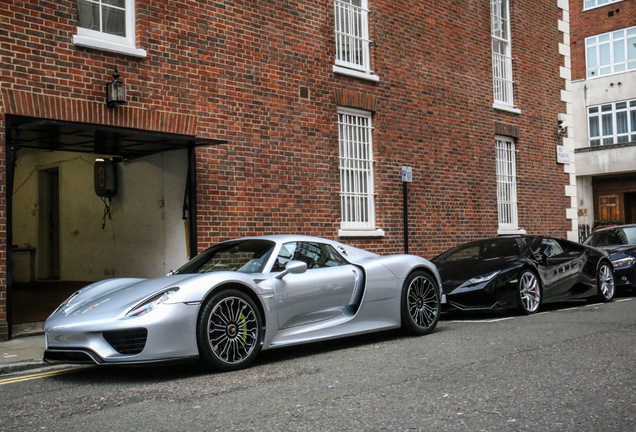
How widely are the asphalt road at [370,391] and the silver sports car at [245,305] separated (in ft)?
0.83

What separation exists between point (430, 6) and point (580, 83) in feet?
75.8

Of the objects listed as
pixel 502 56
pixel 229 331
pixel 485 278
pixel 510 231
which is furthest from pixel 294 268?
pixel 502 56

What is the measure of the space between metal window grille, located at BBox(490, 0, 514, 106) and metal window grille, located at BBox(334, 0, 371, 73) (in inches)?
186

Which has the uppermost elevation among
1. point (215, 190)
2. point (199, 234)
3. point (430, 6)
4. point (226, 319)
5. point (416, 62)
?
point (430, 6)

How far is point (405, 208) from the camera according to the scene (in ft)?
46.4

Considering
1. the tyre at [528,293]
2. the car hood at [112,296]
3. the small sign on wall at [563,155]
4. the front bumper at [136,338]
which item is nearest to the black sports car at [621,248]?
the tyre at [528,293]

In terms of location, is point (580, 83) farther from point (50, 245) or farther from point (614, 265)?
point (50, 245)

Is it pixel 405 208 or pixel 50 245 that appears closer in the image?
pixel 405 208

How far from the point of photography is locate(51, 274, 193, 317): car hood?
20.0 ft

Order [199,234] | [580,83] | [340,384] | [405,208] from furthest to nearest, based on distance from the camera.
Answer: [580,83] < [405,208] < [199,234] < [340,384]

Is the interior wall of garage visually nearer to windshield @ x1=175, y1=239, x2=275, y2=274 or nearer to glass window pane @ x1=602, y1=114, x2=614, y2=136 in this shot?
windshield @ x1=175, y1=239, x2=275, y2=274

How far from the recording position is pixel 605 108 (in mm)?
34594

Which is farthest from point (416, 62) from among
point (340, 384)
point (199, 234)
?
point (340, 384)

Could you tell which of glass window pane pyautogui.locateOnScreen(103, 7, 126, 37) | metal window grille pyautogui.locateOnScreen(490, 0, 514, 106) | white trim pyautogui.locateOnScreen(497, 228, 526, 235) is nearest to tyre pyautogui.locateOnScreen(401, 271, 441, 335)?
glass window pane pyautogui.locateOnScreen(103, 7, 126, 37)
